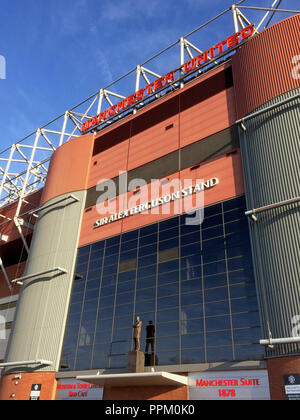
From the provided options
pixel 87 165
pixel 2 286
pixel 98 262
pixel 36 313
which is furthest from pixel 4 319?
pixel 87 165

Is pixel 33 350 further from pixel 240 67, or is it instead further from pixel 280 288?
pixel 240 67

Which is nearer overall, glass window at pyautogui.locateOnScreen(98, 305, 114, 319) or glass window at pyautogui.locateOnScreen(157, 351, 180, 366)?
glass window at pyautogui.locateOnScreen(157, 351, 180, 366)

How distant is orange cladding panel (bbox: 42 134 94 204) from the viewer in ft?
128

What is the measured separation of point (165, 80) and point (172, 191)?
15.3 m

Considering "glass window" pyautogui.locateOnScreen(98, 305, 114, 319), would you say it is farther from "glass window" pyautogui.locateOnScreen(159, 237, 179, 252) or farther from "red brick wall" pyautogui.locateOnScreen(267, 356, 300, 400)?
"red brick wall" pyautogui.locateOnScreen(267, 356, 300, 400)

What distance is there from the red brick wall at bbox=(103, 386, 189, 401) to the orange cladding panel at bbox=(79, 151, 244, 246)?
1265 cm

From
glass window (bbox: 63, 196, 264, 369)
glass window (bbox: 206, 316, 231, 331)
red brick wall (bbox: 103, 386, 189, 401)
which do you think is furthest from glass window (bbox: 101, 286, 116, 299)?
glass window (bbox: 206, 316, 231, 331)

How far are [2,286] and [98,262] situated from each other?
2054cm

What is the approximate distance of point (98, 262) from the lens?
105 ft

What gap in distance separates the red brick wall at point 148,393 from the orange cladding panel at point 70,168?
20729 mm

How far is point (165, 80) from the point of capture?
126ft

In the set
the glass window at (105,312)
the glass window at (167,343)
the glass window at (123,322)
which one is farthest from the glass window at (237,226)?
the glass window at (105,312)

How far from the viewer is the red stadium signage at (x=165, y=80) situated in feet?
111

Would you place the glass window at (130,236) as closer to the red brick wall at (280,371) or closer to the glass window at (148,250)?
the glass window at (148,250)
